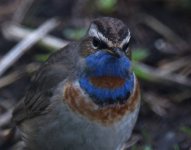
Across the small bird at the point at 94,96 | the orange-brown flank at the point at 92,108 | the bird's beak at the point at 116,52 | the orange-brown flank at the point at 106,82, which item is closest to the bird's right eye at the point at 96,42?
the small bird at the point at 94,96

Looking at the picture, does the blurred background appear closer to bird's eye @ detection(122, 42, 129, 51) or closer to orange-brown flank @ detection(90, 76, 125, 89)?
orange-brown flank @ detection(90, 76, 125, 89)

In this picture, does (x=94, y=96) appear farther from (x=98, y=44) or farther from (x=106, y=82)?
(x=98, y=44)

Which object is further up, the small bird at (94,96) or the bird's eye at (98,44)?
the bird's eye at (98,44)

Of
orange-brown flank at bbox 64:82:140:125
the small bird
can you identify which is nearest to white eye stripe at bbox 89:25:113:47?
the small bird

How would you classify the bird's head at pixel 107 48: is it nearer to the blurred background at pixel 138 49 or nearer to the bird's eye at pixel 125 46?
the bird's eye at pixel 125 46

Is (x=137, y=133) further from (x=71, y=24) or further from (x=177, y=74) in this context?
(x=71, y=24)

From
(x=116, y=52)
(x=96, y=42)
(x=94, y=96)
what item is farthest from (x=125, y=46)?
(x=94, y=96)

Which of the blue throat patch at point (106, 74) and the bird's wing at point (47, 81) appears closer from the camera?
the blue throat patch at point (106, 74)

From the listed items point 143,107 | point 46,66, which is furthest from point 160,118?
point 46,66
